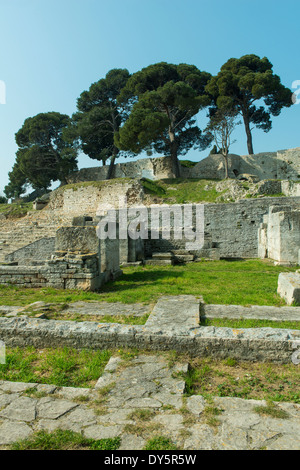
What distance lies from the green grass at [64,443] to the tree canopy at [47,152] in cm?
3589

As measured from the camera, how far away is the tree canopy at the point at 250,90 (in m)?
29.9

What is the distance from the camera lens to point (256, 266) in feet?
35.0

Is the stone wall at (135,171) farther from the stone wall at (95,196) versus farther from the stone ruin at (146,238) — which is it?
the stone wall at (95,196)

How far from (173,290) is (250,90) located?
99.2 feet

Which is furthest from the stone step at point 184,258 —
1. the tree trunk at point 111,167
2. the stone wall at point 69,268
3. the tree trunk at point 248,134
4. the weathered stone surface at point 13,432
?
the tree trunk at point 111,167

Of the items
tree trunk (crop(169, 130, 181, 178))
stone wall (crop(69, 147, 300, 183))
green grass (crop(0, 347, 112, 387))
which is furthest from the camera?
stone wall (crop(69, 147, 300, 183))

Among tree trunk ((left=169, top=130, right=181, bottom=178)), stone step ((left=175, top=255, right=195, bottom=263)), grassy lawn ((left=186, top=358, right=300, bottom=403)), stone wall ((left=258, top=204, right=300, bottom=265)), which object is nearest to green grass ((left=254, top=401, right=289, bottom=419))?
grassy lawn ((left=186, top=358, right=300, bottom=403))

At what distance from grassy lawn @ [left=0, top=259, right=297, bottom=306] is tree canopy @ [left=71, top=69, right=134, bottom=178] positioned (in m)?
29.4

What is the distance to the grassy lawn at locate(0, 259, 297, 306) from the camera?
5.71 meters

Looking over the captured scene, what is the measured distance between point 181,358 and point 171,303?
180cm

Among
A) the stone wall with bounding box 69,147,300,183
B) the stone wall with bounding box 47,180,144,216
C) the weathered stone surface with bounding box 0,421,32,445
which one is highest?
the stone wall with bounding box 69,147,300,183

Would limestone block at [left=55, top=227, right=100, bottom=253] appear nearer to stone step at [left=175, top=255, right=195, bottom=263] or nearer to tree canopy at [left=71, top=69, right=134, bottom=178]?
stone step at [left=175, top=255, right=195, bottom=263]

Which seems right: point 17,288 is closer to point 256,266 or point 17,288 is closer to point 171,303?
point 171,303
